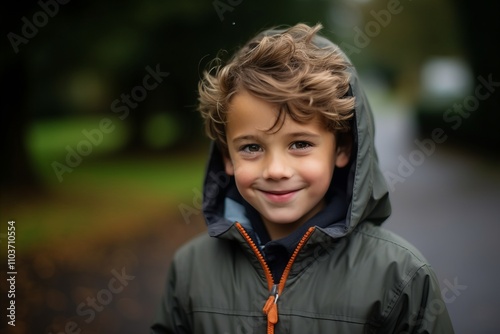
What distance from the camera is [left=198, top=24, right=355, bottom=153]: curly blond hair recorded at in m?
2.43

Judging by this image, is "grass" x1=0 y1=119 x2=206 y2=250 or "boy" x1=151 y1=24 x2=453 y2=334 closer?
"boy" x1=151 y1=24 x2=453 y2=334

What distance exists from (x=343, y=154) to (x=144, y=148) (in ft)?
39.2

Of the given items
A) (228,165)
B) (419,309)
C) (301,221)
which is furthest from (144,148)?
(419,309)

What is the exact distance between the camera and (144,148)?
46.9 feet

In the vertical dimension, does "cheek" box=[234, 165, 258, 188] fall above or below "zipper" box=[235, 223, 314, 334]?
above

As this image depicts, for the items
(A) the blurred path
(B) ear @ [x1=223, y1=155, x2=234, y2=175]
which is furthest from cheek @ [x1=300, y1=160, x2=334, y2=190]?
(A) the blurred path

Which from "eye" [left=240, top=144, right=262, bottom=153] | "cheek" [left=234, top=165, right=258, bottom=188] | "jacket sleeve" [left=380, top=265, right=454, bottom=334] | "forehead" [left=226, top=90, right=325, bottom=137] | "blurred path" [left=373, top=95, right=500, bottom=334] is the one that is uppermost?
"forehead" [left=226, top=90, right=325, bottom=137]

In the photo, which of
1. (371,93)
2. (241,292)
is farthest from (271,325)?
(371,93)

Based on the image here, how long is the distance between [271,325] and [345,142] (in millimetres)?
820

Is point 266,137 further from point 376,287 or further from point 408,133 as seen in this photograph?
point 408,133

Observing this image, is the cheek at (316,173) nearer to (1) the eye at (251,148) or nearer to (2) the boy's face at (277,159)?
(2) the boy's face at (277,159)

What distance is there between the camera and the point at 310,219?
103 inches

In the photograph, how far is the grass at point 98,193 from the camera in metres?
8.41

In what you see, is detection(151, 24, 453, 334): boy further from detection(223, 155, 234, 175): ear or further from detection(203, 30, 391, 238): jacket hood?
detection(223, 155, 234, 175): ear
